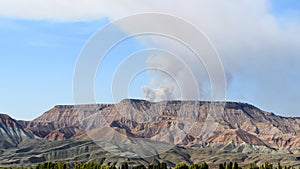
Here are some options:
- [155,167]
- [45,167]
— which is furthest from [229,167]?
[45,167]

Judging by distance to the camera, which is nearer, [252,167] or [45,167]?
[252,167]

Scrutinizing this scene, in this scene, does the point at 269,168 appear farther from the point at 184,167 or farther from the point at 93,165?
the point at 93,165

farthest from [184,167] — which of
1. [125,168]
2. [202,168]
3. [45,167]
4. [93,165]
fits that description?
[45,167]

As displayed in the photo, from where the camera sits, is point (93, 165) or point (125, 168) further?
point (93, 165)

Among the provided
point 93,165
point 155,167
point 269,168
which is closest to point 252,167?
point 269,168

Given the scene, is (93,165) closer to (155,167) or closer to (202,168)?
(155,167)

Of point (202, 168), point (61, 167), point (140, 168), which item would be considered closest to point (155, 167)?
point (140, 168)

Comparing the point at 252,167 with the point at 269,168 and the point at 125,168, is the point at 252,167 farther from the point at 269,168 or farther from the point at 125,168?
the point at 125,168
